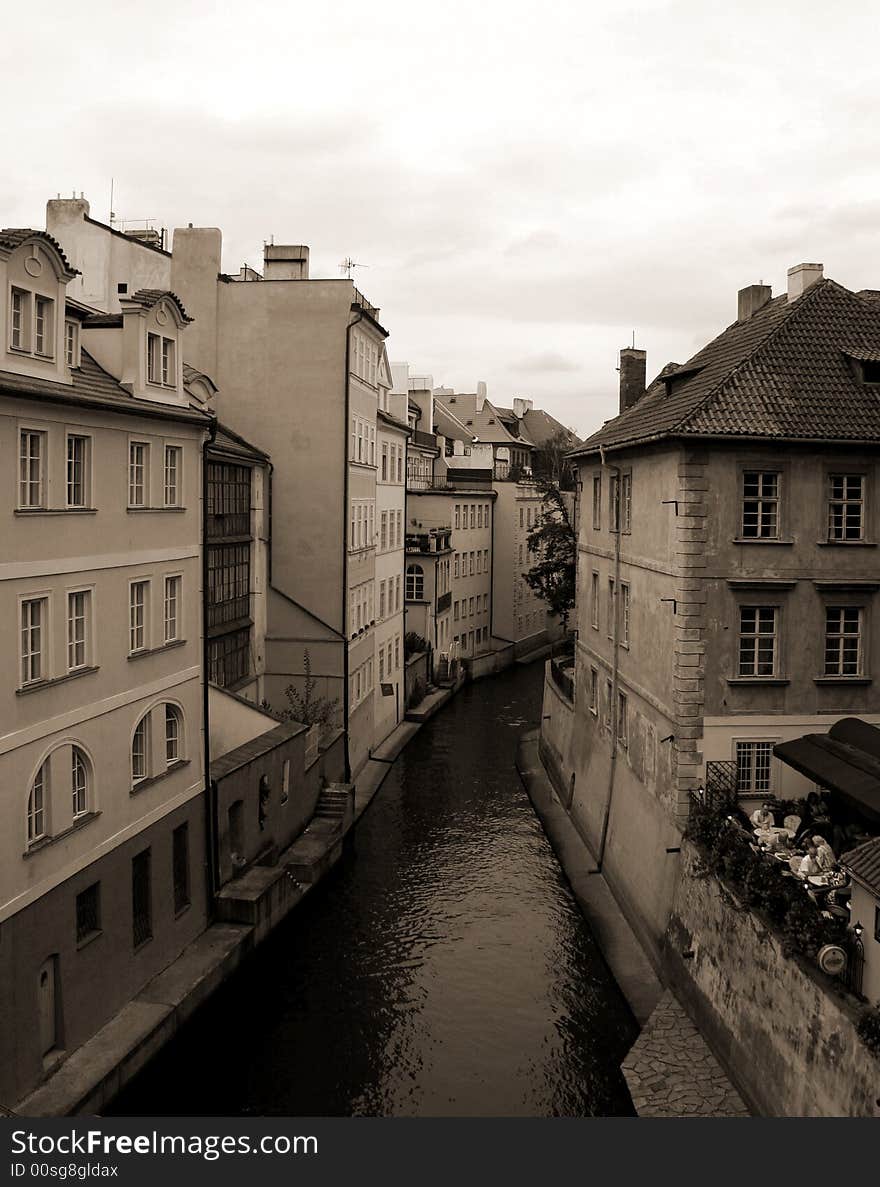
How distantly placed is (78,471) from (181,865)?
9260mm

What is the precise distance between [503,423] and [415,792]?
60039mm

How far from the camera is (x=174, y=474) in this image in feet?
78.4

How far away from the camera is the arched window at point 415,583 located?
195 ft

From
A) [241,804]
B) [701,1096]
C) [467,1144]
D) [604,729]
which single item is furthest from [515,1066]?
[604,729]

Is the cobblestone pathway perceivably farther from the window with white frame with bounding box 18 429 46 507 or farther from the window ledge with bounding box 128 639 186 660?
the window with white frame with bounding box 18 429 46 507

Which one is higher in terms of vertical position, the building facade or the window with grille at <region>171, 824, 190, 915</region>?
the building facade

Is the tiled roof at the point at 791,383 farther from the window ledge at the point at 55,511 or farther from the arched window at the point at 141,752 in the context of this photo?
the arched window at the point at 141,752

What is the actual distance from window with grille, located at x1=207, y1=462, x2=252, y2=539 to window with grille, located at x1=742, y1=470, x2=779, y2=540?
556 inches

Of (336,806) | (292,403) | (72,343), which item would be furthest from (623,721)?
(72,343)

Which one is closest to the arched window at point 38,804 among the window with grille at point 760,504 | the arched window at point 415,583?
the window with grille at point 760,504

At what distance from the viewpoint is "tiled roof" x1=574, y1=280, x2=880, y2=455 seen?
23891mm

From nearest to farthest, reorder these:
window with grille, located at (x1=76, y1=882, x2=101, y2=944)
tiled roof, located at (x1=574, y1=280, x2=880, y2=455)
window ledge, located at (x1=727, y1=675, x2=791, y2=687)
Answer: window with grille, located at (x1=76, y1=882, x2=101, y2=944)
tiled roof, located at (x1=574, y1=280, x2=880, y2=455)
window ledge, located at (x1=727, y1=675, x2=791, y2=687)

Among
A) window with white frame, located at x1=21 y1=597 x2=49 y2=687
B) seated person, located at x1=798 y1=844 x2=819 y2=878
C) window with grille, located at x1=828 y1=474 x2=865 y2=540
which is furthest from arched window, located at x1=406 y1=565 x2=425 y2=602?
window with white frame, located at x1=21 y1=597 x2=49 y2=687

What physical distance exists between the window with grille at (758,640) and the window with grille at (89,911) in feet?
45.9
